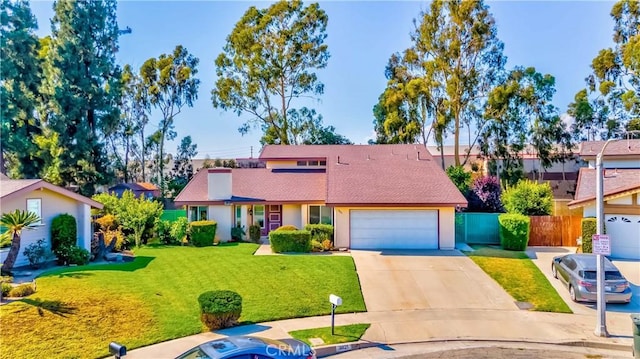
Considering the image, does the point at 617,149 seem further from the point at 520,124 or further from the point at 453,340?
the point at 453,340

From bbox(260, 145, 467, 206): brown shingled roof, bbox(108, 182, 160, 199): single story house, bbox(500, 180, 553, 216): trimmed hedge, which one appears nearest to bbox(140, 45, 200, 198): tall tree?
bbox(108, 182, 160, 199): single story house

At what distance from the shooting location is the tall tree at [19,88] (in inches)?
1357

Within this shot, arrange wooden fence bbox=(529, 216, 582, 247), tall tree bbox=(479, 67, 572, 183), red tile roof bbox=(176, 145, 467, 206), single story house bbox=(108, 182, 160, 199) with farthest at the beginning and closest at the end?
1. single story house bbox=(108, 182, 160, 199)
2. tall tree bbox=(479, 67, 572, 183)
3. wooden fence bbox=(529, 216, 582, 247)
4. red tile roof bbox=(176, 145, 467, 206)

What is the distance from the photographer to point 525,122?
140ft

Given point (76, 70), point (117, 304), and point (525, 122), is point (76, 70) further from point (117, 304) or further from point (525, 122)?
point (525, 122)

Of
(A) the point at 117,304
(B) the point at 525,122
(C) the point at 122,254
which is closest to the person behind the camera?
(A) the point at 117,304

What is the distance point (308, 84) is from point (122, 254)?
28583mm

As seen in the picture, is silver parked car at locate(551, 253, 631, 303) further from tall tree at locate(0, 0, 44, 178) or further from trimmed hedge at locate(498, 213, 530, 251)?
tall tree at locate(0, 0, 44, 178)

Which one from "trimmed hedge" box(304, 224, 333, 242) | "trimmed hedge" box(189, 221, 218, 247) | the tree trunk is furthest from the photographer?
"trimmed hedge" box(189, 221, 218, 247)

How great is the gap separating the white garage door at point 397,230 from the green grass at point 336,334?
410 inches

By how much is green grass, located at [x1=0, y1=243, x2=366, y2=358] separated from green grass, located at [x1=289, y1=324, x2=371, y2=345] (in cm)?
146

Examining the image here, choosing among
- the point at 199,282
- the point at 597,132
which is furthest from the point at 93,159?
the point at 597,132

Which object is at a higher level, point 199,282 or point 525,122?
point 525,122

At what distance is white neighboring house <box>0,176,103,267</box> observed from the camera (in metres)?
17.7
